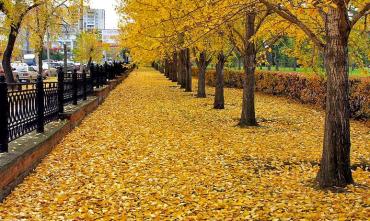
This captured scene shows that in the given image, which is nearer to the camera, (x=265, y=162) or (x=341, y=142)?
(x=341, y=142)

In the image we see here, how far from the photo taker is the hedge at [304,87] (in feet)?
51.2

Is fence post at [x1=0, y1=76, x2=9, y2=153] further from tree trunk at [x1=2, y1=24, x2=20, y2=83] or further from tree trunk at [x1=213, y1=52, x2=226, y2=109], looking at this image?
tree trunk at [x1=2, y1=24, x2=20, y2=83]

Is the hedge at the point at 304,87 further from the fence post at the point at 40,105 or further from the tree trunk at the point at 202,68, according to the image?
the fence post at the point at 40,105

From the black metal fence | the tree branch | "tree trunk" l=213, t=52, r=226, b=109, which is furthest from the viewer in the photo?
"tree trunk" l=213, t=52, r=226, b=109

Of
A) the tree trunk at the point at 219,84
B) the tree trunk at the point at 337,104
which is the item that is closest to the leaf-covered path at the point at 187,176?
the tree trunk at the point at 337,104

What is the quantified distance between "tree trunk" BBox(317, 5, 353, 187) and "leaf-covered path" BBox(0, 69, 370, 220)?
329 millimetres

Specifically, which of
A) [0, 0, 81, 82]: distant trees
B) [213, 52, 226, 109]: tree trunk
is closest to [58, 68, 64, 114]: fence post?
[213, 52, 226, 109]: tree trunk

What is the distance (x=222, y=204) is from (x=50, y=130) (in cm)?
555

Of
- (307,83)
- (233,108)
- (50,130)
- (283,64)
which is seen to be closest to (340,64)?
(50,130)

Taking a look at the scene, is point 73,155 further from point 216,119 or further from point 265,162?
point 216,119

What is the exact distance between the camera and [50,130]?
10531 millimetres

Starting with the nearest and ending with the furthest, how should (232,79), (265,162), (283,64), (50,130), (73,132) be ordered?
1. (265,162)
2. (50,130)
3. (73,132)
4. (232,79)
5. (283,64)

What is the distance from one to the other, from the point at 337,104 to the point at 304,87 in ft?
50.2

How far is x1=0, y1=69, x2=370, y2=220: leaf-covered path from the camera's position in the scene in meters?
6.12
